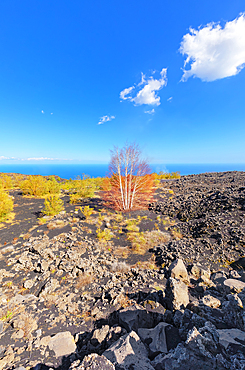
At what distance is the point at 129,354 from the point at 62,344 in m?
1.82

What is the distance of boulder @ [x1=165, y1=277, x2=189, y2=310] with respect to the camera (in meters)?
3.70

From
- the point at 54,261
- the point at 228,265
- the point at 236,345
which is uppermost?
the point at 236,345

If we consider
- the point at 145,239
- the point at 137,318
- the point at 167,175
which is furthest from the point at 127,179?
the point at 167,175

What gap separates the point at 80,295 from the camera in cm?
476

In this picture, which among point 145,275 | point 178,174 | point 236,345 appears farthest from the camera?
point 178,174

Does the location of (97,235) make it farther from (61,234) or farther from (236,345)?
(236,345)

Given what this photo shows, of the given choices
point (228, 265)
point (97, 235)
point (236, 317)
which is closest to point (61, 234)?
point (97, 235)

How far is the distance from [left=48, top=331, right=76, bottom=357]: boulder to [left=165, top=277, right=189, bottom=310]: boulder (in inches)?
107

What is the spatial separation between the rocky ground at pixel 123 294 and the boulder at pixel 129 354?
2cm

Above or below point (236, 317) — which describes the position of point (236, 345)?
above

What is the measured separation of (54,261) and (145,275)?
429 cm

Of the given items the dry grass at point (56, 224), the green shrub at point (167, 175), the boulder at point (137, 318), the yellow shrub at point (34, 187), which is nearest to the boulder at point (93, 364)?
the boulder at point (137, 318)

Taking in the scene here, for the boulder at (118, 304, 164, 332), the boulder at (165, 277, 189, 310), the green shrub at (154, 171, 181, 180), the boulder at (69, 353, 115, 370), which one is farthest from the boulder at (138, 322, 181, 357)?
the green shrub at (154, 171, 181, 180)

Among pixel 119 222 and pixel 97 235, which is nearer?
pixel 97 235
